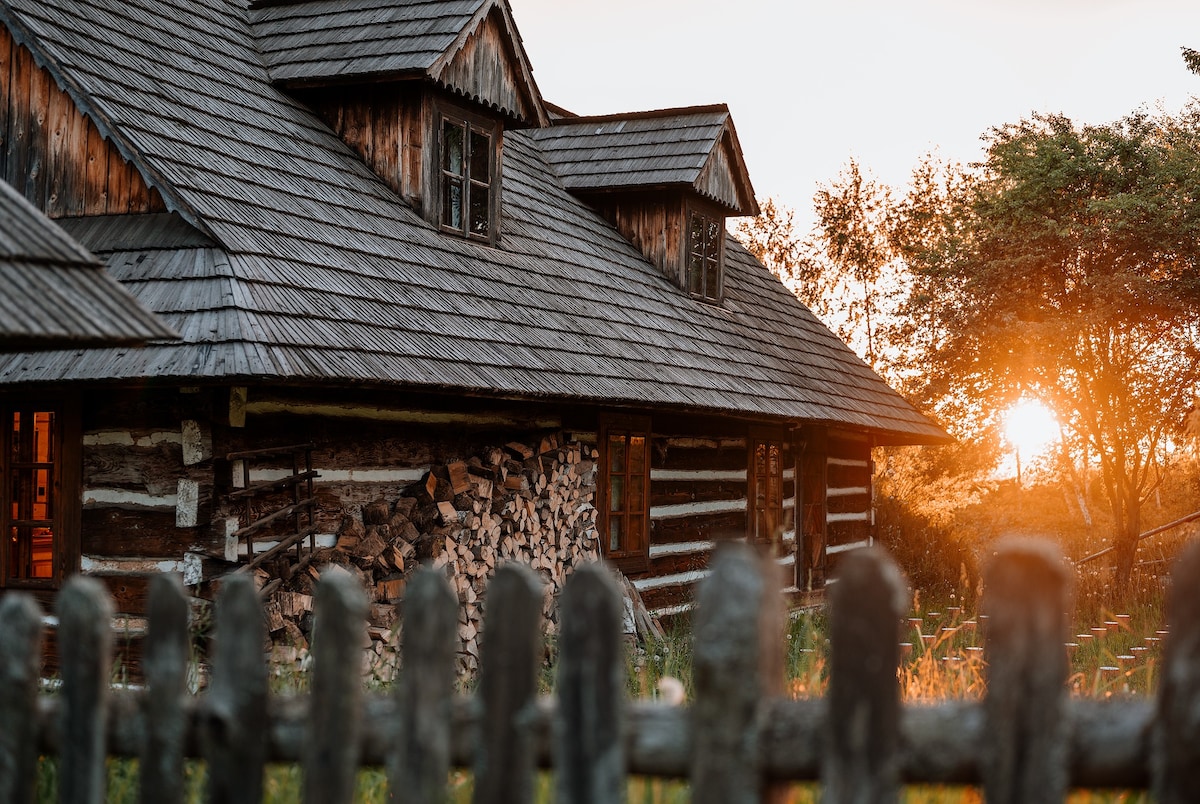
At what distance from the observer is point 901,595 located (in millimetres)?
2355

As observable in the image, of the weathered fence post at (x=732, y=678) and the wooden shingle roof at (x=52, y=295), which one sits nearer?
the weathered fence post at (x=732, y=678)

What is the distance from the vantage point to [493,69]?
11.0m

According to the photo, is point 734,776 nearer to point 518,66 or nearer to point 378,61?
point 378,61

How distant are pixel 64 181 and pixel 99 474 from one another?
2165mm

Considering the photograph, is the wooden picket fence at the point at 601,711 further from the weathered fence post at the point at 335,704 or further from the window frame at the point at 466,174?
the window frame at the point at 466,174

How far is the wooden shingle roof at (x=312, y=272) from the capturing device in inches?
284

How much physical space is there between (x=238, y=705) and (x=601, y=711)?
2.51 feet

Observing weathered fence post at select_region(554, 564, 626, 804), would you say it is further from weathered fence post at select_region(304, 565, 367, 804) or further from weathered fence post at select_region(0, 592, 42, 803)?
weathered fence post at select_region(0, 592, 42, 803)

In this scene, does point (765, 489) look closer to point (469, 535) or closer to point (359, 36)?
point (469, 535)

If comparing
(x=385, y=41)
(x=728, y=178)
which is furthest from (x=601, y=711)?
(x=728, y=178)

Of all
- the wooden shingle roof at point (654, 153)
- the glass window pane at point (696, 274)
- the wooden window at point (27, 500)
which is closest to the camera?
the wooden window at point (27, 500)

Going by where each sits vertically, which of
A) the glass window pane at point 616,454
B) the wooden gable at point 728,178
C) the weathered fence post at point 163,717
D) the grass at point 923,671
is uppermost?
the wooden gable at point 728,178

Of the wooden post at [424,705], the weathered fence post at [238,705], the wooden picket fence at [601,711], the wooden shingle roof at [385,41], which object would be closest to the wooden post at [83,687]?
the wooden picket fence at [601,711]

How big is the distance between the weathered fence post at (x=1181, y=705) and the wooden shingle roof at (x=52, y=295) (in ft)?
9.65
